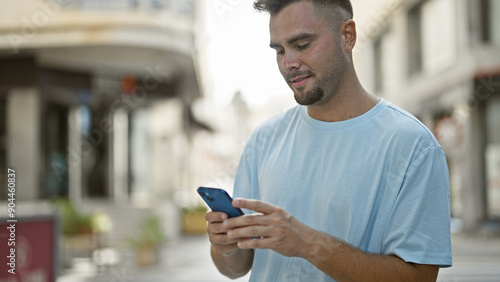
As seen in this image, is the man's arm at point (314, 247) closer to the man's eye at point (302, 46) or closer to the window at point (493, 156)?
the man's eye at point (302, 46)

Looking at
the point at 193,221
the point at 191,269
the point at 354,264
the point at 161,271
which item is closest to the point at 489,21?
the point at 193,221

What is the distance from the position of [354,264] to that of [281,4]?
0.73 m

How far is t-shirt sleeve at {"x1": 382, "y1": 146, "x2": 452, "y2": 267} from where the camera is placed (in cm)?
139

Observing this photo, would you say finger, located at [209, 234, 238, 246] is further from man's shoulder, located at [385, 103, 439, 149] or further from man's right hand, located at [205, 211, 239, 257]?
man's shoulder, located at [385, 103, 439, 149]

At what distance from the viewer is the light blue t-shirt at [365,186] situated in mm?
1414

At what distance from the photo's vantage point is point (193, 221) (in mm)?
15656

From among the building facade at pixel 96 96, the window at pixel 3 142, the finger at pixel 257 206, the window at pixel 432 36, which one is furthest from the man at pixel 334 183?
the window at pixel 432 36

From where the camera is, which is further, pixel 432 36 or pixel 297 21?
pixel 432 36

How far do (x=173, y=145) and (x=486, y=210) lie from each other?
8667mm

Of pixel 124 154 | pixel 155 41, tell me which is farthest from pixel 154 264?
pixel 124 154

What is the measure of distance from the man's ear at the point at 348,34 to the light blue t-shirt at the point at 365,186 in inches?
7.5

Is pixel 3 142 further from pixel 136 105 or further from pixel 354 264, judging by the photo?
pixel 354 264

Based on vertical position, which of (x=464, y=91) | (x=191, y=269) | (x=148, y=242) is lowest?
(x=191, y=269)

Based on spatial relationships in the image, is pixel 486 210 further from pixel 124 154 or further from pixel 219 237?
pixel 219 237
